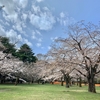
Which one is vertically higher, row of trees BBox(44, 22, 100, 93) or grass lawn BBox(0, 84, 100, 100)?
row of trees BBox(44, 22, 100, 93)

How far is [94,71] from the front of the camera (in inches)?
623

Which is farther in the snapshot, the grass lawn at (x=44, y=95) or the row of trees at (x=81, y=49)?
the row of trees at (x=81, y=49)

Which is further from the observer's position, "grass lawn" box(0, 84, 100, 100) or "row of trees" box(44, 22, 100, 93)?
"row of trees" box(44, 22, 100, 93)

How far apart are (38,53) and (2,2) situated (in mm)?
32939

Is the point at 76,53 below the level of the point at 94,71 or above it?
above

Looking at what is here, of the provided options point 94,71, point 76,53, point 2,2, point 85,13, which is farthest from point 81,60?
point 2,2

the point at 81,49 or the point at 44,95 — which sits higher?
the point at 81,49

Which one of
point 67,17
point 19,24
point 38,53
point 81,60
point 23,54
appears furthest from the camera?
point 38,53

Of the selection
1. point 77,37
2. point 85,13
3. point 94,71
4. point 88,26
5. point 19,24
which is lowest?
point 94,71

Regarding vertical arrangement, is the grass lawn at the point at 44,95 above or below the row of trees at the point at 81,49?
below

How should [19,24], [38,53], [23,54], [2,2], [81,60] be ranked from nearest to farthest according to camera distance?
[2,2], [81,60], [19,24], [23,54], [38,53]

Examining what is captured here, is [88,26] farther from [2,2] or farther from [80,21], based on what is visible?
[2,2]

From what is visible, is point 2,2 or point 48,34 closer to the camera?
point 2,2

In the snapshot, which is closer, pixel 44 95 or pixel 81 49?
pixel 44 95
